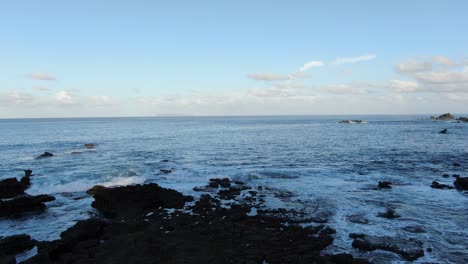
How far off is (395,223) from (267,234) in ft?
29.4

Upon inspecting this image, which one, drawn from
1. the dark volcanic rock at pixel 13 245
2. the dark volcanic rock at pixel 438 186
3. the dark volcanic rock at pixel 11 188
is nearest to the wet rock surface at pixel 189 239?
the dark volcanic rock at pixel 13 245

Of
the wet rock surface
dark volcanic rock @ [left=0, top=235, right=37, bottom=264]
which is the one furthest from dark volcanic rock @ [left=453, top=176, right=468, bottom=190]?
dark volcanic rock @ [left=0, top=235, right=37, bottom=264]

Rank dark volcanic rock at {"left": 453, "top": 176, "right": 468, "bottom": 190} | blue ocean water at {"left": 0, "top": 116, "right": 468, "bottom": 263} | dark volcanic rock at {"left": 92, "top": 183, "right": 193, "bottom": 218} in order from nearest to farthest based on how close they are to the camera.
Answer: blue ocean water at {"left": 0, "top": 116, "right": 468, "bottom": 263} < dark volcanic rock at {"left": 92, "top": 183, "right": 193, "bottom": 218} < dark volcanic rock at {"left": 453, "top": 176, "right": 468, "bottom": 190}

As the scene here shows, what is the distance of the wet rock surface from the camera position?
15492 millimetres

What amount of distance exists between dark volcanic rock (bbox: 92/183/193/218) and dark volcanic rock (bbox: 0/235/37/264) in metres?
5.49

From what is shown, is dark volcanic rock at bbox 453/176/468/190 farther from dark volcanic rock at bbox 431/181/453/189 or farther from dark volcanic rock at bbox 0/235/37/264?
dark volcanic rock at bbox 0/235/37/264

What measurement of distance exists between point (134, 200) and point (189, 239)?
9430 millimetres

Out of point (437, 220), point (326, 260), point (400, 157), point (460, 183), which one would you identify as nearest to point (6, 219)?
point (326, 260)

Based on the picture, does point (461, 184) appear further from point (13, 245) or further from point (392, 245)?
point (13, 245)

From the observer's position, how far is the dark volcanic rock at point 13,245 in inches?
654

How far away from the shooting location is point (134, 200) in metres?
25.4

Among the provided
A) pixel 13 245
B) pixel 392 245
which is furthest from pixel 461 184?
pixel 13 245

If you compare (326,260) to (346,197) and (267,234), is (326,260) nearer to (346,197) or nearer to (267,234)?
(267,234)

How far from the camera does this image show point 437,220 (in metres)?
21.1
